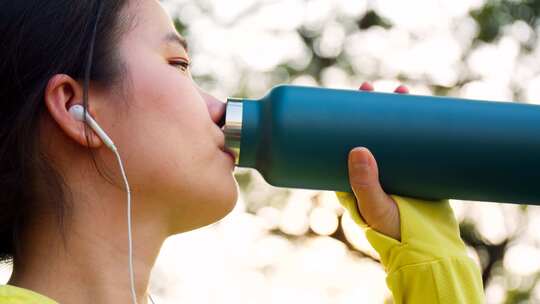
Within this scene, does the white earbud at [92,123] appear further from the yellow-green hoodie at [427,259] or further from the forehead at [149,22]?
the yellow-green hoodie at [427,259]

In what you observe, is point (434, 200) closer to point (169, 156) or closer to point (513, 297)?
point (169, 156)

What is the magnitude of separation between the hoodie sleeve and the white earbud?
1.99ft

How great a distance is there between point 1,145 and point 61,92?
0.18 metres

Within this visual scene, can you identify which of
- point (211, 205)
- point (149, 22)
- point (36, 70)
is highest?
point (149, 22)

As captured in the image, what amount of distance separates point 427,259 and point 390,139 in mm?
283

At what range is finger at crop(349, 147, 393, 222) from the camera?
1645mm

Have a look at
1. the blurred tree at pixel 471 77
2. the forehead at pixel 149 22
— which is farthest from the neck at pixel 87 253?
the blurred tree at pixel 471 77

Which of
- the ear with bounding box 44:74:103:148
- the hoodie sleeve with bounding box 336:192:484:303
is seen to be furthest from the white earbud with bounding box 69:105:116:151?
the hoodie sleeve with bounding box 336:192:484:303

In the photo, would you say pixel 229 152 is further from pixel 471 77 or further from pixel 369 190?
pixel 471 77

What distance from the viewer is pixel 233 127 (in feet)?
5.50

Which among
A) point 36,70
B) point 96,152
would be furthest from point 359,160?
point 36,70

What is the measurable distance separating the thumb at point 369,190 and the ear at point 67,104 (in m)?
0.51

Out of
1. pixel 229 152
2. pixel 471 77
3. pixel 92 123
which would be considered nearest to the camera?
pixel 92 123

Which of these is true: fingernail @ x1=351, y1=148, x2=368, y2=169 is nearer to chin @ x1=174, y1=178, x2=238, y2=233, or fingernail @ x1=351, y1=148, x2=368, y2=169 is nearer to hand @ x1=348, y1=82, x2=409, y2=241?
hand @ x1=348, y1=82, x2=409, y2=241
